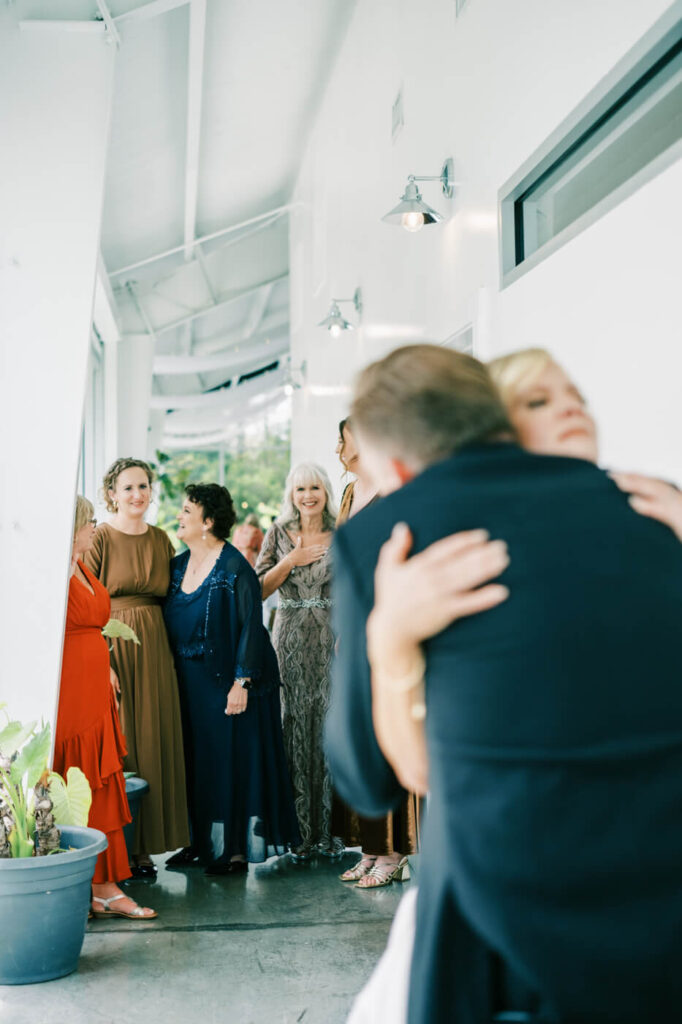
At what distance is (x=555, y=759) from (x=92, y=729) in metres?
2.83

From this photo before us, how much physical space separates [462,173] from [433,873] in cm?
333

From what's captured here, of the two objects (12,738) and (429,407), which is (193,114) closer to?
(12,738)

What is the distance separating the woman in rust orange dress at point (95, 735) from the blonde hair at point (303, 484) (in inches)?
41.4

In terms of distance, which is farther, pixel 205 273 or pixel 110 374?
pixel 205 273

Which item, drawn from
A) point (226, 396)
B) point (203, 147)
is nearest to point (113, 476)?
point (203, 147)

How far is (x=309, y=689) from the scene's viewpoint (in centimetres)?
424

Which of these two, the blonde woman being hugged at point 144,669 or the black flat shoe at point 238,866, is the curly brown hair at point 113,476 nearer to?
the blonde woman being hugged at point 144,669

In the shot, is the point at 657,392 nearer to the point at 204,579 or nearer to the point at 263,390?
the point at 204,579

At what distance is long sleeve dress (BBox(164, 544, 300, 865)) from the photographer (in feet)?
13.1

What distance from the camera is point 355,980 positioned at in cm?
294

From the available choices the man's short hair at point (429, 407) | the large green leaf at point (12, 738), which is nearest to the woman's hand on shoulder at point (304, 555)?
the large green leaf at point (12, 738)

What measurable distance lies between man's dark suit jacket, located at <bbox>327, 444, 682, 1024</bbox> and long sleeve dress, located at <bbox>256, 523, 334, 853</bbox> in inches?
129

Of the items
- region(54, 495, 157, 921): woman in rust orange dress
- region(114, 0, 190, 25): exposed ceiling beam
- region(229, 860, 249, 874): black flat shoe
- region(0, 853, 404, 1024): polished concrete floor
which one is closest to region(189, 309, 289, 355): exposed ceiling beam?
region(114, 0, 190, 25): exposed ceiling beam

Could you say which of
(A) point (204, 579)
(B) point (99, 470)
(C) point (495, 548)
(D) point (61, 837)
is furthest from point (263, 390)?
(C) point (495, 548)
